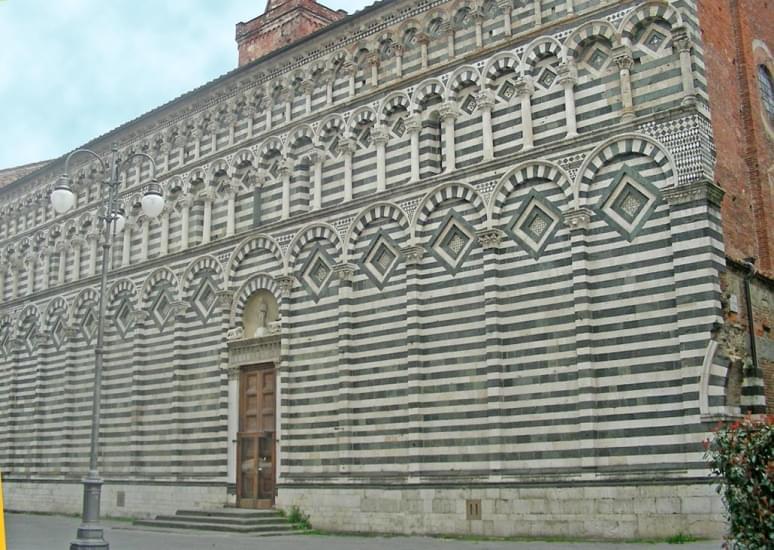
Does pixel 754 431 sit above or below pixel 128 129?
below

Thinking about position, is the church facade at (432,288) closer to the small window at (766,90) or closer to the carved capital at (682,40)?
the carved capital at (682,40)

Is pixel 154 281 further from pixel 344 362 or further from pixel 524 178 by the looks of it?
pixel 524 178

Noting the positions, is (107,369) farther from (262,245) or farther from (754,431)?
(754,431)

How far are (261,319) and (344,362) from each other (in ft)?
10.2

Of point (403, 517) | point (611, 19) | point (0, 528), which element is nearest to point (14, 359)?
point (403, 517)

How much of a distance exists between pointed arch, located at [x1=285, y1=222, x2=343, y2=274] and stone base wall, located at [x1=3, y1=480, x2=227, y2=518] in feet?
17.0

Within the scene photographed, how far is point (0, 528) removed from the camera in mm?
5090

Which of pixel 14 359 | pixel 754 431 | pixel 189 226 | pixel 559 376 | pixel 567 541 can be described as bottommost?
pixel 567 541

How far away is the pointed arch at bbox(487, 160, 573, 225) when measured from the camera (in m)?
15.9

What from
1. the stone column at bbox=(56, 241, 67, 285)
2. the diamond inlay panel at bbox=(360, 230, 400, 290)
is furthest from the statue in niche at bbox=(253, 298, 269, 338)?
the stone column at bbox=(56, 241, 67, 285)

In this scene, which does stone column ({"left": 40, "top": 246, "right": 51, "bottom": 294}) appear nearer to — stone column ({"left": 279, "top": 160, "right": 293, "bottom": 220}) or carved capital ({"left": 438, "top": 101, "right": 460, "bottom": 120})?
stone column ({"left": 279, "top": 160, "right": 293, "bottom": 220})

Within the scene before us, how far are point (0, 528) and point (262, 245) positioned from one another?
632 inches

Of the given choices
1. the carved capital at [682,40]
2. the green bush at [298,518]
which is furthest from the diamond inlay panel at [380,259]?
the carved capital at [682,40]

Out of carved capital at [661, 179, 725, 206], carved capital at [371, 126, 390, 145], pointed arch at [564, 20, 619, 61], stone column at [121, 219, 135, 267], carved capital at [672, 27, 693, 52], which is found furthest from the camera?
stone column at [121, 219, 135, 267]
